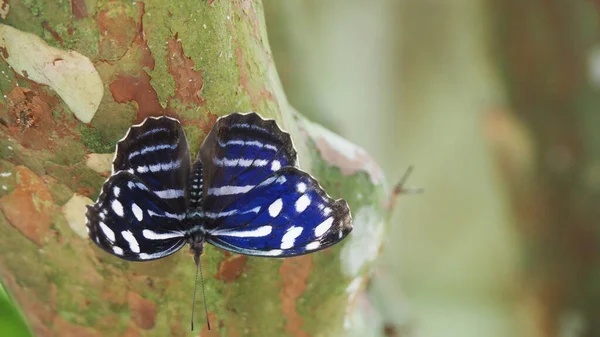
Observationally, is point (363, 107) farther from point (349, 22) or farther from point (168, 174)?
point (168, 174)

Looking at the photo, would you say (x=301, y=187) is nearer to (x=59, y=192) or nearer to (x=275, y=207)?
(x=275, y=207)

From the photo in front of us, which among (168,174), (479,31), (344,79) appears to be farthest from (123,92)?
(479,31)

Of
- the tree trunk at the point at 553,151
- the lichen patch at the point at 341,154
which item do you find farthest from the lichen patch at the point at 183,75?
the tree trunk at the point at 553,151

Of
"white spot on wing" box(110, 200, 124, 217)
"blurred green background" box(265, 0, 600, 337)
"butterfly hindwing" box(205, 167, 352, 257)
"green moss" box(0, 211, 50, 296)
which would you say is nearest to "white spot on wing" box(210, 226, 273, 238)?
"butterfly hindwing" box(205, 167, 352, 257)

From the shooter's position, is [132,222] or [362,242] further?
[362,242]

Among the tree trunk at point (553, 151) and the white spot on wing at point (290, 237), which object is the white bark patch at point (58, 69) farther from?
the tree trunk at point (553, 151)

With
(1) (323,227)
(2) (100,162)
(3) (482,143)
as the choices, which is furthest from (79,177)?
(3) (482,143)

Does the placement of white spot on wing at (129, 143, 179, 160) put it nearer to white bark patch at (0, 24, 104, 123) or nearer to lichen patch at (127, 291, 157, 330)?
white bark patch at (0, 24, 104, 123)
